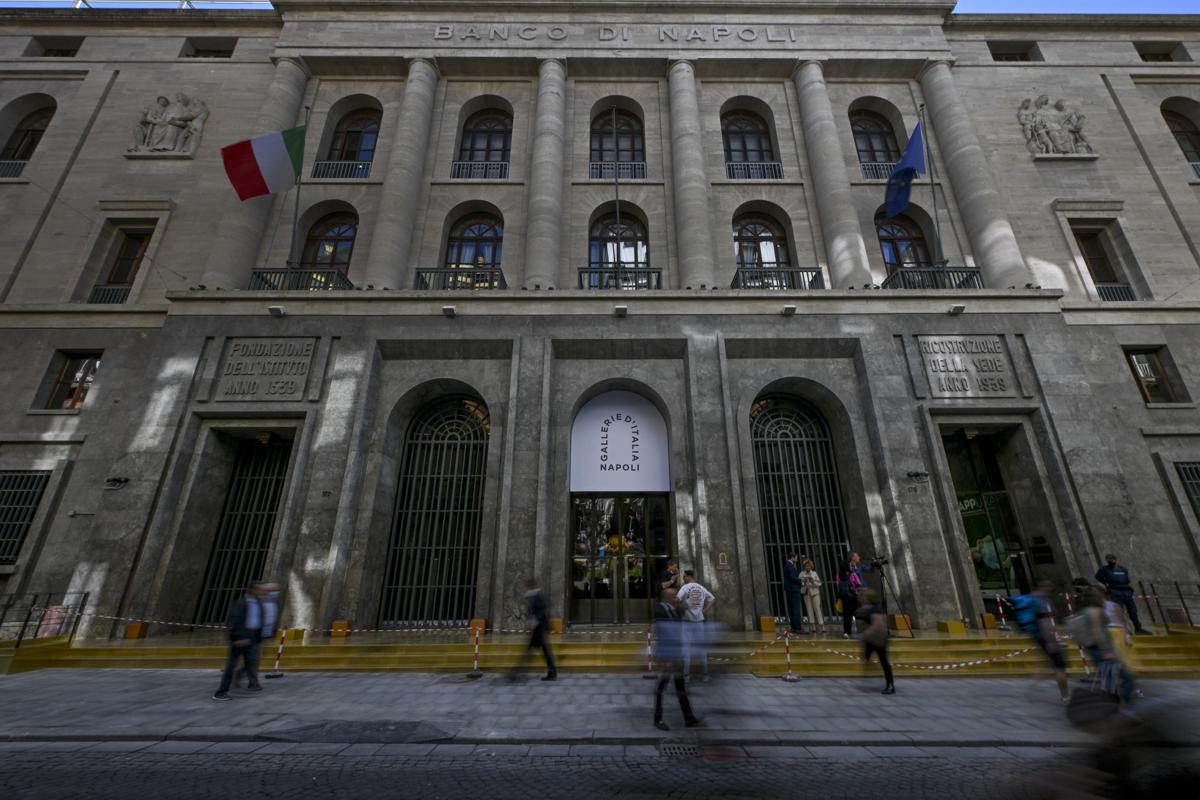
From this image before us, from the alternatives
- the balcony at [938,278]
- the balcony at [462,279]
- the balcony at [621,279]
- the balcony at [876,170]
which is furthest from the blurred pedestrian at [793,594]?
the balcony at [876,170]

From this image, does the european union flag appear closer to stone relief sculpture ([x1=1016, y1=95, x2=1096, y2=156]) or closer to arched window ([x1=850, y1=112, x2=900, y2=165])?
arched window ([x1=850, y1=112, x2=900, y2=165])

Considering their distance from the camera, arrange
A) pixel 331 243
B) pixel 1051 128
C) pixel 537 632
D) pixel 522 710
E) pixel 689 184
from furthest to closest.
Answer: pixel 1051 128
pixel 331 243
pixel 689 184
pixel 537 632
pixel 522 710

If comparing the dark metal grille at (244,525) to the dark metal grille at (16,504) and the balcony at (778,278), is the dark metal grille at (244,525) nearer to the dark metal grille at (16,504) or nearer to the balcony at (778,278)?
the dark metal grille at (16,504)

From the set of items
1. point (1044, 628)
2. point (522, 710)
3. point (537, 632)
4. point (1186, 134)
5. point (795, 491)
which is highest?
point (1186, 134)

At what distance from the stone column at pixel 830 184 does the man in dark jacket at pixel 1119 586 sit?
8.92 meters

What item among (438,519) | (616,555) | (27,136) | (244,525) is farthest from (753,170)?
(27,136)

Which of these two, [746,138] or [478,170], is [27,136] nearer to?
[478,170]

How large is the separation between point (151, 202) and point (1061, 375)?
28708 mm

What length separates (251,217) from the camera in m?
16.6

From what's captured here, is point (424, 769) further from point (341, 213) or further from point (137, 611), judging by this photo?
point (341, 213)

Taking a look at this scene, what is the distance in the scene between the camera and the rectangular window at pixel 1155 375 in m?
15.5

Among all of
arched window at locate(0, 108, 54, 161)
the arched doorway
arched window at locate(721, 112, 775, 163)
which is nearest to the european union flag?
arched window at locate(721, 112, 775, 163)

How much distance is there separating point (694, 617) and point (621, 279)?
1069cm

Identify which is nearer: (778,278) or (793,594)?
(793,594)
